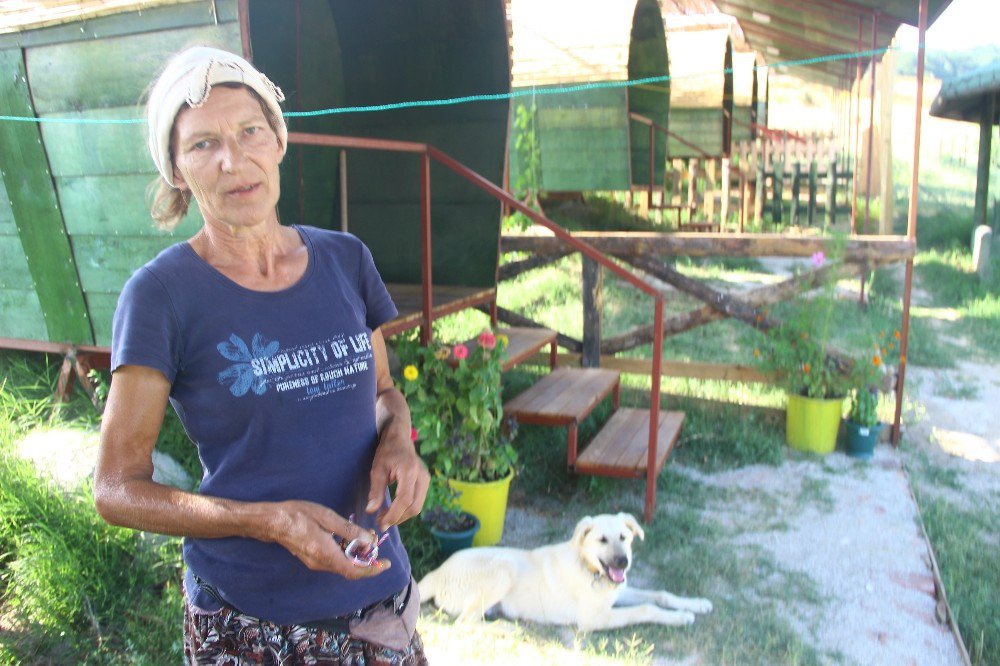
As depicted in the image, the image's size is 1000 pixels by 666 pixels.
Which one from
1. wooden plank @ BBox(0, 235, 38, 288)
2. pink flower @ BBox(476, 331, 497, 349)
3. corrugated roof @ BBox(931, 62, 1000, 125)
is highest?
corrugated roof @ BBox(931, 62, 1000, 125)

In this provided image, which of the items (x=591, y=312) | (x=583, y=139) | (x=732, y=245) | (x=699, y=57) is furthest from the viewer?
(x=699, y=57)

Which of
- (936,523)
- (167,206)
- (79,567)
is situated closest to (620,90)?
(936,523)

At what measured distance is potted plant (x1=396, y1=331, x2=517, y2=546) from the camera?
405 centimetres

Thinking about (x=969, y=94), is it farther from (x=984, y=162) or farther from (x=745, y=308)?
(x=745, y=308)

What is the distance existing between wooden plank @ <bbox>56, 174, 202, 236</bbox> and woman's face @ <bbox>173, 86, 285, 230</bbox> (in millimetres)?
1997

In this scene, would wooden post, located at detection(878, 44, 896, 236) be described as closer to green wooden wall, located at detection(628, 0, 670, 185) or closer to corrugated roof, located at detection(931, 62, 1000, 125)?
green wooden wall, located at detection(628, 0, 670, 185)

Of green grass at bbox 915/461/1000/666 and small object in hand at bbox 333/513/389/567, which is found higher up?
small object in hand at bbox 333/513/389/567

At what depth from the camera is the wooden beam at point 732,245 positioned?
19.4 feet

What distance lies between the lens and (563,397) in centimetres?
496

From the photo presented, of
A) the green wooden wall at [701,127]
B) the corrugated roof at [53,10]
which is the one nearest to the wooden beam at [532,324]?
the corrugated roof at [53,10]

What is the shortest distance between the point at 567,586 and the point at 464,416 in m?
0.98

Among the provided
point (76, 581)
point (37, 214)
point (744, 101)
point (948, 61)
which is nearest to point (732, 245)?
point (37, 214)

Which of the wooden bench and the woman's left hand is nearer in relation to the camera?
the woman's left hand

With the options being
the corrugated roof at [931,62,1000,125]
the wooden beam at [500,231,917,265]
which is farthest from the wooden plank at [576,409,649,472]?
the corrugated roof at [931,62,1000,125]
